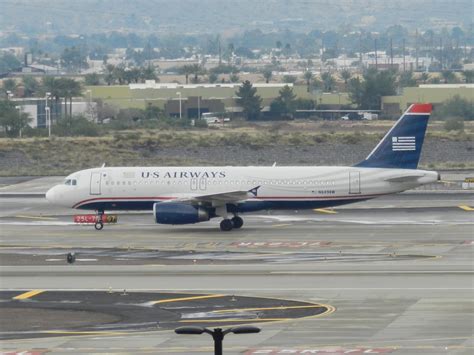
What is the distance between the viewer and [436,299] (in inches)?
1816

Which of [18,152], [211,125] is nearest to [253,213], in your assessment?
[18,152]

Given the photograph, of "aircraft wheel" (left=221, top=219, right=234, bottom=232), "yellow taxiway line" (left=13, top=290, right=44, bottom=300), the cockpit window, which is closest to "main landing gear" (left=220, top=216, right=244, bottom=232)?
"aircraft wheel" (left=221, top=219, right=234, bottom=232)

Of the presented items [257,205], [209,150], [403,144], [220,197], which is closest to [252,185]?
[257,205]

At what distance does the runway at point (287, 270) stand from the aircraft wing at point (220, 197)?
157 centimetres

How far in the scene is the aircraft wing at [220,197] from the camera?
69.9 meters

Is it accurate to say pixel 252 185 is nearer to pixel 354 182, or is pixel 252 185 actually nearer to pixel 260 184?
pixel 260 184

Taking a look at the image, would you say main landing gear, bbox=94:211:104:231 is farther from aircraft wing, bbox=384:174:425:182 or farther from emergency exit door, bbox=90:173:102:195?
aircraft wing, bbox=384:174:425:182

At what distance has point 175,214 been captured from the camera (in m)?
69.2

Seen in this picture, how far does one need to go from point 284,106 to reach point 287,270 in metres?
141

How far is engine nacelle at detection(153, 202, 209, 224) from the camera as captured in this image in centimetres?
6912

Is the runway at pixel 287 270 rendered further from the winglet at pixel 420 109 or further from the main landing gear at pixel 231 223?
the winglet at pixel 420 109

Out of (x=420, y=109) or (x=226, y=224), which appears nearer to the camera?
(x=226, y=224)

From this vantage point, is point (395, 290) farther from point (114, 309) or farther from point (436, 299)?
point (114, 309)

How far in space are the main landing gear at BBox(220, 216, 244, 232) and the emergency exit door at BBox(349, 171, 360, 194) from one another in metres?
5.83
